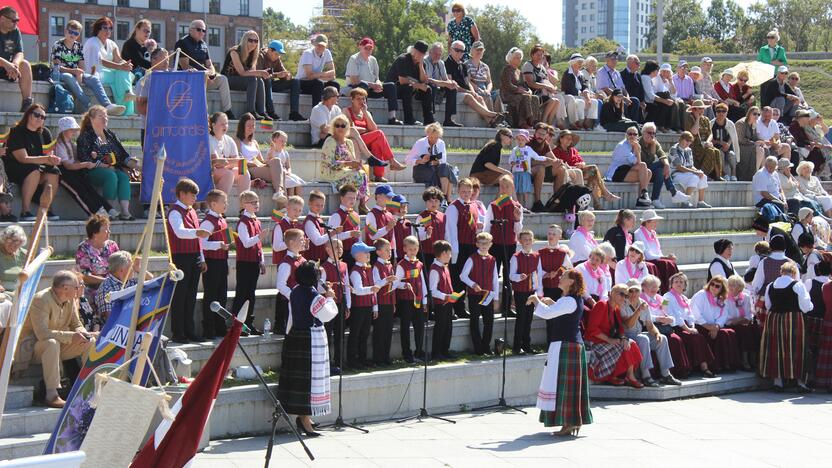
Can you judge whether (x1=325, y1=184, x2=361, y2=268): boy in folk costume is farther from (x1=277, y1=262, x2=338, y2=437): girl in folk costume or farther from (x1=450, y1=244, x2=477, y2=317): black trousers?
(x1=277, y1=262, x2=338, y2=437): girl in folk costume

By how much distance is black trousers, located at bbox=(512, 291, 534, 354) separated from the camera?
13.0 metres

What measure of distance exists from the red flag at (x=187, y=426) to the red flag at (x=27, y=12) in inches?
384

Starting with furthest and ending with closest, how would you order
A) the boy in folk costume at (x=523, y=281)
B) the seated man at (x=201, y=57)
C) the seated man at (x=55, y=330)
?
the seated man at (x=201, y=57), the boy in folk costume at (x=523, y=281), the seated man at (x=55, y=330)

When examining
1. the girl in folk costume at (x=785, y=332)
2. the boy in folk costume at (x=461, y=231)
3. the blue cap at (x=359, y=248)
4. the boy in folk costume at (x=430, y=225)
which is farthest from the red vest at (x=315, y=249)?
the girl in folk costume at (x=785, y=332)

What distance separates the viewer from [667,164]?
1780 cm

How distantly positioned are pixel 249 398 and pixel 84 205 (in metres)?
3.24

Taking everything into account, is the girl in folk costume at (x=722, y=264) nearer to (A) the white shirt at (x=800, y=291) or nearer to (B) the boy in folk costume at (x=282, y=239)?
(A) the white shirt at (x=800, y=291)

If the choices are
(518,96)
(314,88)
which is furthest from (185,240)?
(518,96)

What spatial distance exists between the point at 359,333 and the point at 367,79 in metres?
6.65

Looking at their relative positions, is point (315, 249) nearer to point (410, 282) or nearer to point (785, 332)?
point (410, 282)

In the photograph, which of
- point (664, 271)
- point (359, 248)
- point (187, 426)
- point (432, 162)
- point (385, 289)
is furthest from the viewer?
point (432, 162)

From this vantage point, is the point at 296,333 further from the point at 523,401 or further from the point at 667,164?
the point at 667,164

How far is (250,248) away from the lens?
11.5 metres

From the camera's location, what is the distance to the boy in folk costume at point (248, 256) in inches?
452
